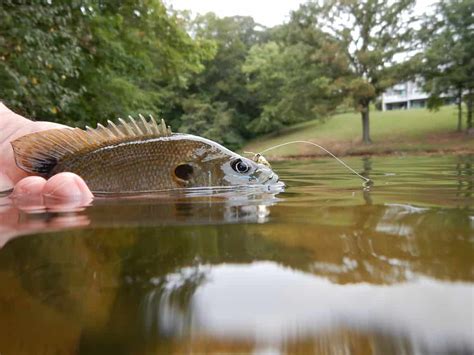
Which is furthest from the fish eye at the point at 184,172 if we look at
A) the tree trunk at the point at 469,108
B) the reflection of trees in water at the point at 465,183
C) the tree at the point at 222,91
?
the tree at the point at 222,91

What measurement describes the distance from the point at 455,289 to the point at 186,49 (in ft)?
51.0

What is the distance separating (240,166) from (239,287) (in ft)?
7.62

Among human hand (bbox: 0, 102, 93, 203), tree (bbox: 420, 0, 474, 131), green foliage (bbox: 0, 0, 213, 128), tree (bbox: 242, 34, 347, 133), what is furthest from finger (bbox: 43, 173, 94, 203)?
tree (bbox: 242, 34, 347, 133)

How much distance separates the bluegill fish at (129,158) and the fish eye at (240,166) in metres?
0.03

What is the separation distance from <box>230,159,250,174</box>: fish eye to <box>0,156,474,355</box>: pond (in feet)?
5.25

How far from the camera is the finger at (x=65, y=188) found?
2.29m

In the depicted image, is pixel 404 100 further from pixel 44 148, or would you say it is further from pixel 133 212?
pixel 133 212

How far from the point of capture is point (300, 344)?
702mm

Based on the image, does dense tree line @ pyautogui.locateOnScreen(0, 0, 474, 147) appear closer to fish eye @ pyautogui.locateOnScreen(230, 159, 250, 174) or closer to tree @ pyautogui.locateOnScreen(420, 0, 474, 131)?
tree @ pyautogui.locateOnScreen(420, 0, 474, 131)

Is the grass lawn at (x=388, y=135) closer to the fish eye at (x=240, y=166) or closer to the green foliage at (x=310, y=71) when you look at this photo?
the green foliage at (x=310, y=71)

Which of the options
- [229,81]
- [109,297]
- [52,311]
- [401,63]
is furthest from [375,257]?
[229,81]

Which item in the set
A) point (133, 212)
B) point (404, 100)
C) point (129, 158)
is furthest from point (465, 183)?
point (404, 100)

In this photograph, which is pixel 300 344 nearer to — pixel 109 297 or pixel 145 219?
pixel 109 297

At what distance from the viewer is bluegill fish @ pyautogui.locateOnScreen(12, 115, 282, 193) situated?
9.29ft
